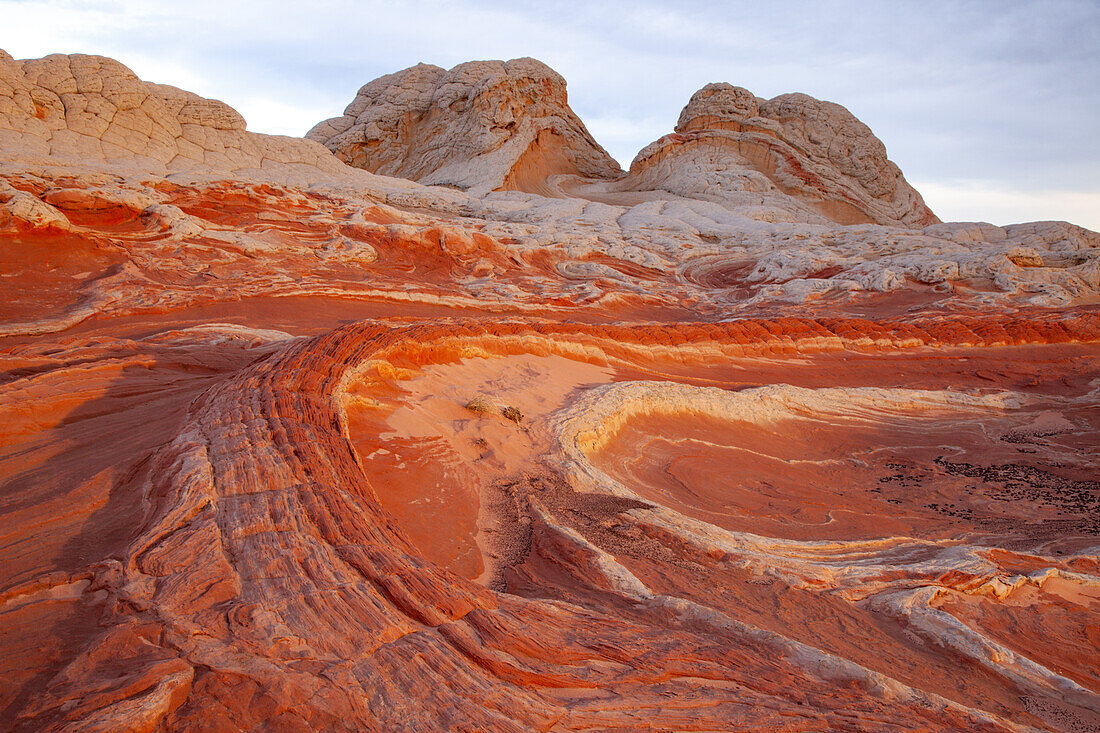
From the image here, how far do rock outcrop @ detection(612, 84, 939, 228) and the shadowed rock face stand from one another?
13.5 metres

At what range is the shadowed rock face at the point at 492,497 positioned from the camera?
7.33ft

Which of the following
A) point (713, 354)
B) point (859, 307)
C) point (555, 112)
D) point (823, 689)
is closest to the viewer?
point (823, 689)

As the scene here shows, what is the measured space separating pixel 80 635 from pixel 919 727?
3.02m

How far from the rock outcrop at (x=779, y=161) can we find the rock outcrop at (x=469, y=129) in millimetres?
A: 3845

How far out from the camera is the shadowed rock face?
2234 millimetres

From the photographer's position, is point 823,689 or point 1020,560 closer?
point 823,689

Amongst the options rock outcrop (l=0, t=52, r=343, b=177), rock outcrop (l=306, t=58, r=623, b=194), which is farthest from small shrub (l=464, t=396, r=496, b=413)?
rock outcrop (l=306, t=58, r=623, b=194)

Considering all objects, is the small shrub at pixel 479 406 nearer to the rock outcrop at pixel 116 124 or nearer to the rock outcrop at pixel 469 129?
the rock outcrop at pixel 116 124

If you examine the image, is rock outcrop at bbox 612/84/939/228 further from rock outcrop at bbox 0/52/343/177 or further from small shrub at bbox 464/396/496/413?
small shrub at bbox 464/396/496/413

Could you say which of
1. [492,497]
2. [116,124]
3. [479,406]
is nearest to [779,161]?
[116,124]

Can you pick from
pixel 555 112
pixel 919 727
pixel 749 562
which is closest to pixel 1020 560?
pixel 749 562

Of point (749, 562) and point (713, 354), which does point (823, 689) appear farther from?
point (713, 354)

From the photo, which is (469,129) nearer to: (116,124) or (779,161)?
(779,161)

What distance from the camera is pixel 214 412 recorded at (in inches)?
159
